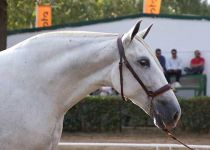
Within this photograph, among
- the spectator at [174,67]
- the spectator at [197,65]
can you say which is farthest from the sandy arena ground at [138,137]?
the spectator at [197,65]

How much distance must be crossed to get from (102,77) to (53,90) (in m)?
0.37

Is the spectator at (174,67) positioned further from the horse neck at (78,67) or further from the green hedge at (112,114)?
the horse neck at (78,67)

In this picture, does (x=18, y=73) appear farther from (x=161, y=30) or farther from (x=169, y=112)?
(x=161, y=30)

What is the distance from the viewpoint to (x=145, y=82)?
13.1ft

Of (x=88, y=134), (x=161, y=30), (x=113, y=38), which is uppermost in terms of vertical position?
(x=113, y=38)

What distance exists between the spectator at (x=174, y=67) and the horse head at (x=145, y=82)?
10.8 m

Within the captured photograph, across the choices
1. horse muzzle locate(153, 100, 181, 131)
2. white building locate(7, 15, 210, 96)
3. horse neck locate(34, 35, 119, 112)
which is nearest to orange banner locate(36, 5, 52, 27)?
white building locate(7, 15, 210, 96)

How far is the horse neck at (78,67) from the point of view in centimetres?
407

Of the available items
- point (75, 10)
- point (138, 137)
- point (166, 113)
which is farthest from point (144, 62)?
point (75, 10)

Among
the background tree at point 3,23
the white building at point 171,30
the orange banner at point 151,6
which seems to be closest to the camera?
the background tree at point 3,23

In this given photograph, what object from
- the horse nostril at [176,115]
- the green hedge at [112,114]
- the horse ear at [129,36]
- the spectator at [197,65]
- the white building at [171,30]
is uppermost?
the horse ear at [129,36]

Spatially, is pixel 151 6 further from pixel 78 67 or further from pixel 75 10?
pixel 78 67

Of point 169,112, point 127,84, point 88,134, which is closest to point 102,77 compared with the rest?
point 127,84

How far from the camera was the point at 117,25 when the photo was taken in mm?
16234
